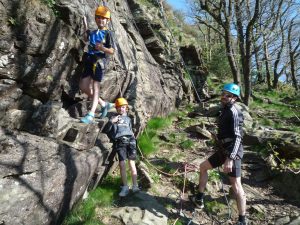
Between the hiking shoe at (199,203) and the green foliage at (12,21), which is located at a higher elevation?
the green foliage at (12,21)

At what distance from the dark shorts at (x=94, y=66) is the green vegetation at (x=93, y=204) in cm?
223

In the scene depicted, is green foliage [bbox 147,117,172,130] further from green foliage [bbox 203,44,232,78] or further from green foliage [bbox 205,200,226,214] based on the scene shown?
green foliage [bbox 203,44,232,78]

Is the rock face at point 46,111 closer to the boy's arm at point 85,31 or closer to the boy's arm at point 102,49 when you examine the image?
the boy's arm at point 85,31

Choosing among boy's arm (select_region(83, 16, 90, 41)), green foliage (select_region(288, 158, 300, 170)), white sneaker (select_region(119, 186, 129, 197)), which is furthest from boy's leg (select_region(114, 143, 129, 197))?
green foliage (select_region(288, 158, 300, 170))

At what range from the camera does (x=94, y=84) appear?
7.38 metres

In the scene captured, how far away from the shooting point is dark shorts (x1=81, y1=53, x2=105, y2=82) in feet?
24.2

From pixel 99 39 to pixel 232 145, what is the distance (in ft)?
11.7

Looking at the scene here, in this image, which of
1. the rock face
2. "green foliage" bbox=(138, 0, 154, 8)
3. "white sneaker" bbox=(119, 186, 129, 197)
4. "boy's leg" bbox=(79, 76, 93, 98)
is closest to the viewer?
the rock face

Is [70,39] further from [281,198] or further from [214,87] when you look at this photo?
[214,87]

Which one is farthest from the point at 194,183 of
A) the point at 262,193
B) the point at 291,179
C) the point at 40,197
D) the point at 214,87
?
the point at 214,87

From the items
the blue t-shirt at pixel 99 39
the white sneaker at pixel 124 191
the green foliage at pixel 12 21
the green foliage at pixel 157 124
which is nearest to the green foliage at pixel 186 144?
the green foliage at pixel 157 124

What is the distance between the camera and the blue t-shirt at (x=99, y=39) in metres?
7.34

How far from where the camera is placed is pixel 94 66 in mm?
7387

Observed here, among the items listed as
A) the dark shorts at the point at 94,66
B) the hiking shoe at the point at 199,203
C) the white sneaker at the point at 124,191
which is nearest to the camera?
the white sneaker at the point at 124,191
